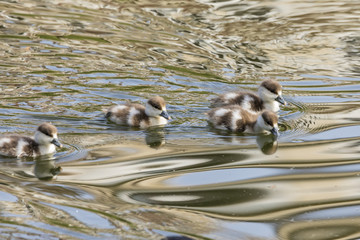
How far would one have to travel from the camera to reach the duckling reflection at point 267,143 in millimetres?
6199

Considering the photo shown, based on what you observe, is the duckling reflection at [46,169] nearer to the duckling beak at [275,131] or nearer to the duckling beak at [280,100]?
the duckling beak at [275,131]

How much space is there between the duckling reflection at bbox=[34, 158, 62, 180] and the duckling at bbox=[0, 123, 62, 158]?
0.30 feet

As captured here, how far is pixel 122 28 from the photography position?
10250 millimetres

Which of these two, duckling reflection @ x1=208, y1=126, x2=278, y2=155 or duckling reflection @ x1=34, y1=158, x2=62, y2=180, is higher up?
duckling reflection @ x1=208, y1=126, x2=278, y2=155

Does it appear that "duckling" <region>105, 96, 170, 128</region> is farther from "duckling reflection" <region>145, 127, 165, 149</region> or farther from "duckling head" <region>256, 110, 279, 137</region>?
"duckling head" <region>256, 110, 279, 137</region>

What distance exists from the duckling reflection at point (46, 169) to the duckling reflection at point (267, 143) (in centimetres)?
170

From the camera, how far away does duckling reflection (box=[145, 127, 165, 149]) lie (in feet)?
20.9

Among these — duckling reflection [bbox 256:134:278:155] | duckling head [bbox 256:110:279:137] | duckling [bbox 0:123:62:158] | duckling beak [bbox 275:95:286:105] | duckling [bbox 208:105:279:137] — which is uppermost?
duckling beak [bbox 275:95:286:105]

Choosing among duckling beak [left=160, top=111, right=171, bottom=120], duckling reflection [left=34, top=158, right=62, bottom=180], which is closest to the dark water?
duckling reflection [left=34, top=158, right=62, bottom=180]

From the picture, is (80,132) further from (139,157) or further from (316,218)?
(316,218)

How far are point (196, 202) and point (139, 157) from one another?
1.21 metres

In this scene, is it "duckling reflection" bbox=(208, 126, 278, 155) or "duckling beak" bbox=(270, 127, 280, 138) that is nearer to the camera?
"duckling reflection" bbox=(208, 126, 278, 155)

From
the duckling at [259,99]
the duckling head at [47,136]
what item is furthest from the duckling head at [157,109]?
the duckling head at [47,136]

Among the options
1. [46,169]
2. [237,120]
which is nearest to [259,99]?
[237,120]
